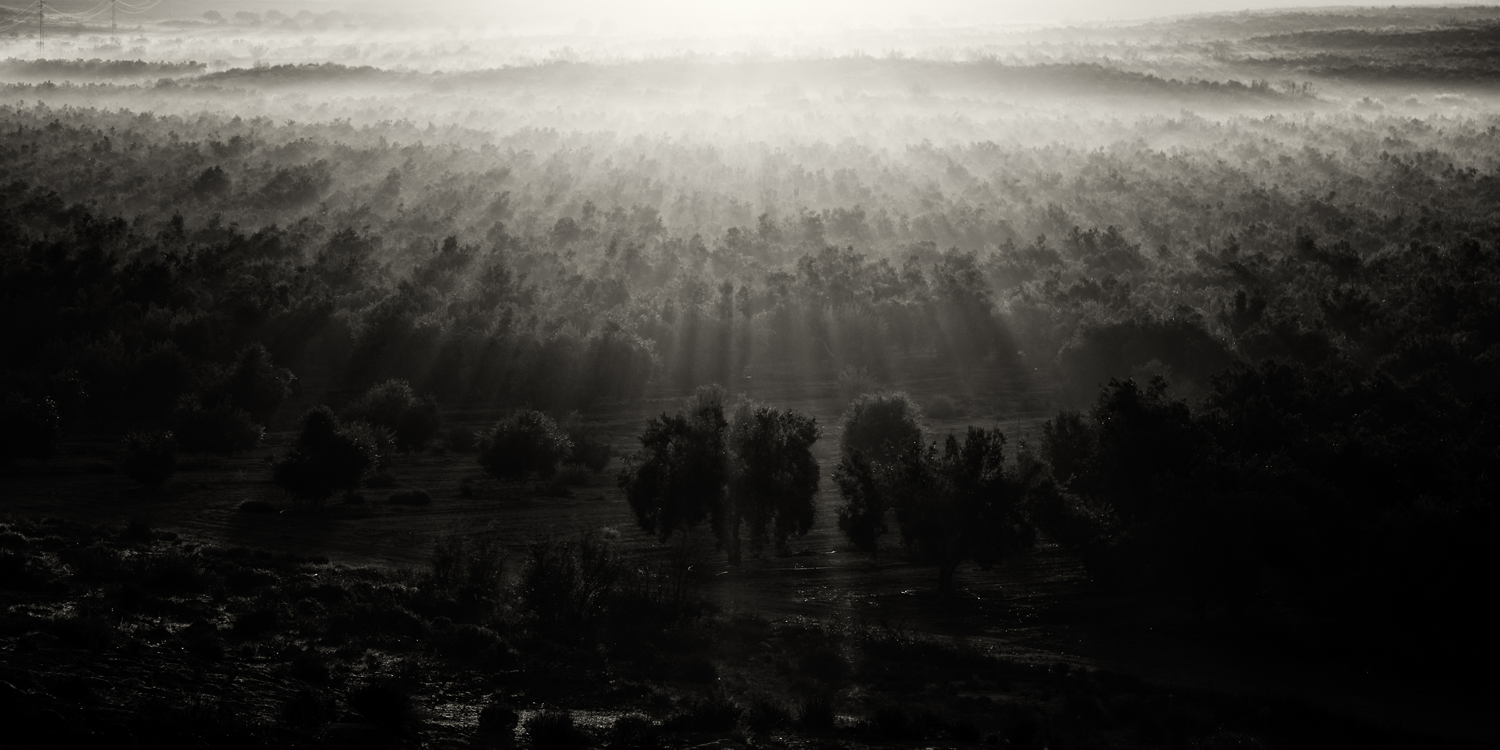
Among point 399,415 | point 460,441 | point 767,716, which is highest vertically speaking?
point 399,415

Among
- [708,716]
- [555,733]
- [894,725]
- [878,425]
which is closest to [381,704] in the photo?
[555,733]

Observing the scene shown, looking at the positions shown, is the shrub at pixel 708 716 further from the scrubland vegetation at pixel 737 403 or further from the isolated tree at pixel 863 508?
the isolated tree at pixel 863 508

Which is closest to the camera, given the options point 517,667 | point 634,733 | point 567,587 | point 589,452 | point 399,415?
point 634,733

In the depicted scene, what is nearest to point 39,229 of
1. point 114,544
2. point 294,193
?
point 294,193

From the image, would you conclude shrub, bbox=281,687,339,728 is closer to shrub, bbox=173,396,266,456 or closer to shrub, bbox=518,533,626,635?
shrub, bbox=518,533,626,635

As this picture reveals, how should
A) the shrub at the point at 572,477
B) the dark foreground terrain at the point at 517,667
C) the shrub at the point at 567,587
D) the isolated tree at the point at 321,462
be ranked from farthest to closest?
the shrub at the point at 572,477
the isolated tree at the point at 321,462
the shrub at the point at 567,587
the dark foreground terrain at the point at 517,667

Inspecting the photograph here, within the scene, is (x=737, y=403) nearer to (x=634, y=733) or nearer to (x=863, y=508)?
(x=863, y=508)

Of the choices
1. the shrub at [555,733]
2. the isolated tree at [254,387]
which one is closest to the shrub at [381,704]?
the shrub at [555,733]
